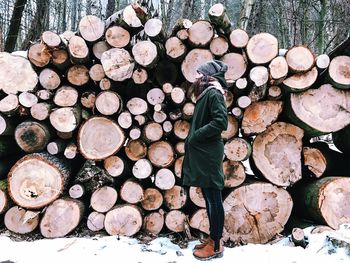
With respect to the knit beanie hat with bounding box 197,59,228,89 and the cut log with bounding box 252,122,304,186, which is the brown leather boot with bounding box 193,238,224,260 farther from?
the knit beanie hat with bounding box 197,59,228,89

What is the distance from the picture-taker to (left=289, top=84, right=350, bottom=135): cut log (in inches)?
138

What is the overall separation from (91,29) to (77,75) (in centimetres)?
47

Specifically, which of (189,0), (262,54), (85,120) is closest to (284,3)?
(189,0)

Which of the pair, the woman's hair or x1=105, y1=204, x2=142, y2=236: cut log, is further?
x1=105, y1=204, x2=142, y2=236: cut log

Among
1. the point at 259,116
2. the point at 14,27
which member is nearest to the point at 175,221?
the point at 259,116

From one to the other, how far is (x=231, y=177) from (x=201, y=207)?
0.43 metres

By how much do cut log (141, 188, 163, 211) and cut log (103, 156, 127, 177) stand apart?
0.34 m

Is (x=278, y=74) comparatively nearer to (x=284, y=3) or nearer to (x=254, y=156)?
(x=254, y=156)

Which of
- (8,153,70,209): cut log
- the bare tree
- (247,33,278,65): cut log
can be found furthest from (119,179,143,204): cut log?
the bare tree

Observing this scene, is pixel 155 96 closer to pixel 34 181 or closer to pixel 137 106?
pixel 137 106

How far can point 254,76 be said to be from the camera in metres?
3.41

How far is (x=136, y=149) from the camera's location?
360 centimetres

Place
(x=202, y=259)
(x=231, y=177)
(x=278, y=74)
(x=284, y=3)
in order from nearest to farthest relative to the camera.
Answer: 1. (x=202, y=259)
2. (x=278, y=74)
3. (x=231, y=177)
4. (x=284, y=3)

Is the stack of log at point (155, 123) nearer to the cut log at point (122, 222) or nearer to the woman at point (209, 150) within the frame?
the cut log at point (122, 222)
